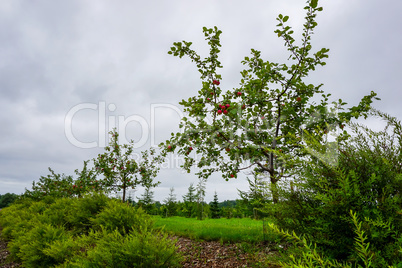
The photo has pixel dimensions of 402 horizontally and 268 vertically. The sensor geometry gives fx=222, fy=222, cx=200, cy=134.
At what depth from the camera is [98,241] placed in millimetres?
4379

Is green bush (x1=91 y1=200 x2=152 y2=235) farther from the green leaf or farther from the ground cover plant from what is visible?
the green leaf

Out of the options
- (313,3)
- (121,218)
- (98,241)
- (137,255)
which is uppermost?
(313,3)

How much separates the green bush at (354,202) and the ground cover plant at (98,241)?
231 centimetres

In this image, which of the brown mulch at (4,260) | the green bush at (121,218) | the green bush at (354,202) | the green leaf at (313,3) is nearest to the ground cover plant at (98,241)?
the green bush at (121,218)

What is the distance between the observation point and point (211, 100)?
6.44 meters

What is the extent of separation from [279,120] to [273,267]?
13.5 ft

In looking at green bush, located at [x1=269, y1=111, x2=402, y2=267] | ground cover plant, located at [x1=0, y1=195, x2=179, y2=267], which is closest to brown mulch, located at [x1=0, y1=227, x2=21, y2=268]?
ground cover plant, located at [x1=0, y1=195, x2=179, y2=267]

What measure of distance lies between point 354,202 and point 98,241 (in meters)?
4.40

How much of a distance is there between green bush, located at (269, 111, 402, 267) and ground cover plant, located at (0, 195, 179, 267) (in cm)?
231

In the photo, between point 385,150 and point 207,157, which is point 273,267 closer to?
point 385,150

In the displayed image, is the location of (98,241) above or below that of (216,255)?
above

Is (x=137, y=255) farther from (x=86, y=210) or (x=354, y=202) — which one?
(x=86, y=210)

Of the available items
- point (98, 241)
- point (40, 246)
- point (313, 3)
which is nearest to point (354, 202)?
point (98, 241)

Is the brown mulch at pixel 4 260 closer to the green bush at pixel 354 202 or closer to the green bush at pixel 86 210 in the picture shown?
the green bush at pixel 86 210
